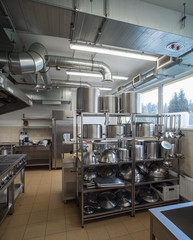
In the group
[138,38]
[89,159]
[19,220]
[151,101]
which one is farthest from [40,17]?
[151,101]

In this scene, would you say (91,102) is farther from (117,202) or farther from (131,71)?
(131,71)

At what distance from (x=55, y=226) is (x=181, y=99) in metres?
3.36

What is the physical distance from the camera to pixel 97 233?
1.79 meters

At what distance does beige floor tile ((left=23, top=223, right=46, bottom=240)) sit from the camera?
1.76 meters

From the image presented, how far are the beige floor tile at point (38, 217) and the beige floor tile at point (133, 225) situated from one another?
49.4 inches

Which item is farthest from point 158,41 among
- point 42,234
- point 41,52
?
point 42,234

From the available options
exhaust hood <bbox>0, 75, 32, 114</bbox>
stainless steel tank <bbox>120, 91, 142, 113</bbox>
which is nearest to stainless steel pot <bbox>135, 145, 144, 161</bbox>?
stainless steel tank <bbox>120, 91, 142, 113</bbox>

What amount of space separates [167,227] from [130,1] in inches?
84.3

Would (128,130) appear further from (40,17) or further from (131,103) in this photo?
(40,17)

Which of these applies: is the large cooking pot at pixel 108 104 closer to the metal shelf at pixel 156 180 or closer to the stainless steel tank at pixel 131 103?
the stainless steel tank at pixel 131 103

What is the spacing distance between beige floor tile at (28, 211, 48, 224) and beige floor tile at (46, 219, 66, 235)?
5.3 inches

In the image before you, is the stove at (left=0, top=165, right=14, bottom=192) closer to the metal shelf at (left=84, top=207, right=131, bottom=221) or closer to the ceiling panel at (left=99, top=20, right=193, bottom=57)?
the metal shelf at (left=84, top=207, right=131, bottom=221)

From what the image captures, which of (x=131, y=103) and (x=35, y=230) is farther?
(x=131, y=103)

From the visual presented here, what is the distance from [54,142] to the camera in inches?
171
